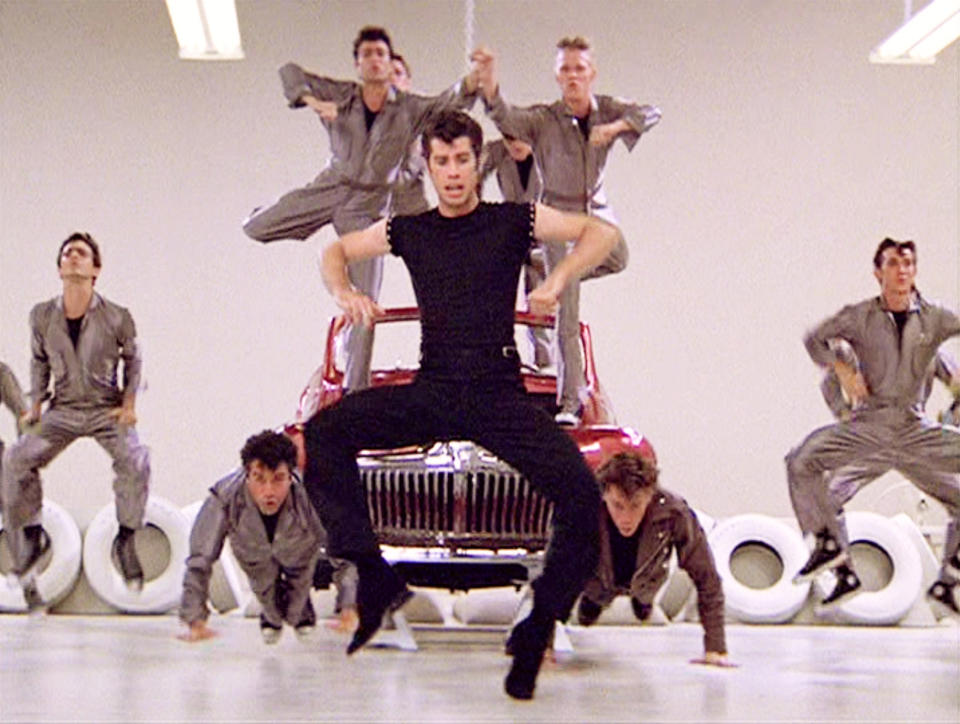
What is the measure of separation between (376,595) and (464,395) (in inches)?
29.5

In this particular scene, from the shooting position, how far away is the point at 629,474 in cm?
669

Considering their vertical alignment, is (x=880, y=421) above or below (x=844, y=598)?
above

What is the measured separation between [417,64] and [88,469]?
13.0ft

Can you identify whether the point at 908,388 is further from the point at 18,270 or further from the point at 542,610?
the point at 18,270

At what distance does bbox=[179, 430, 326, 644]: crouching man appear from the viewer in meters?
7.49

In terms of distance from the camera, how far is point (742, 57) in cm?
1227

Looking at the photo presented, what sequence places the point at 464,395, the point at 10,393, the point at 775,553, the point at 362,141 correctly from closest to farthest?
the point at 464,395, the point at 362,141, the point at 10,393, the point at 775,553

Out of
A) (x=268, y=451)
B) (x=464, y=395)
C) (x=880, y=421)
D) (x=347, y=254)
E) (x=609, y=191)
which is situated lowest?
(x=268, y=451)

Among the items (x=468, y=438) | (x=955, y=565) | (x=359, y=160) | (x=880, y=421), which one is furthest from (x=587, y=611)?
(x=359, y=160)

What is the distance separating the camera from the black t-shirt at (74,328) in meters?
8.68

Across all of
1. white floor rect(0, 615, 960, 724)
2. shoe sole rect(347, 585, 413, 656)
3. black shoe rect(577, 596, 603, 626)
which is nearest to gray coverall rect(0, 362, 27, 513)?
white floor rect(0, 615, 960, 724)

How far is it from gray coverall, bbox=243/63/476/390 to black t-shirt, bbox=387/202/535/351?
2.75 metres

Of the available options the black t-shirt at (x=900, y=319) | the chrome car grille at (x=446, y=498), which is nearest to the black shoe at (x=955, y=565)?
the black t-shirt at (x=900, y=319)

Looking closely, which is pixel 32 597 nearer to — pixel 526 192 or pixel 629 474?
pixel 526 192
